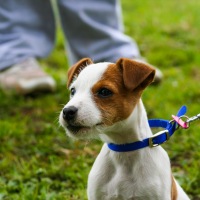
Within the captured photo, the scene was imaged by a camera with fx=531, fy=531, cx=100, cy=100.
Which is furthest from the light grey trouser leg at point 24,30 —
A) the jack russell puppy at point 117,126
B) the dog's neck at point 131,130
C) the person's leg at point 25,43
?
the dog's neck at point 131,130

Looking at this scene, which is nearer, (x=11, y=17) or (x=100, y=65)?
(x=100, y=65)

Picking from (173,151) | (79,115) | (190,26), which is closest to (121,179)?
(79,115)

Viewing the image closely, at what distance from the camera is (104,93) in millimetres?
2441

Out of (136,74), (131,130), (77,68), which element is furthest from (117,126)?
(77,68)

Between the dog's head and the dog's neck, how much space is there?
5cm

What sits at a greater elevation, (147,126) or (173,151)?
(147,126)

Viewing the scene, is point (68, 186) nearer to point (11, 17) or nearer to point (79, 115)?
point (79, 115)

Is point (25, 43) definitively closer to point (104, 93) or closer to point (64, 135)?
point (64, 135)

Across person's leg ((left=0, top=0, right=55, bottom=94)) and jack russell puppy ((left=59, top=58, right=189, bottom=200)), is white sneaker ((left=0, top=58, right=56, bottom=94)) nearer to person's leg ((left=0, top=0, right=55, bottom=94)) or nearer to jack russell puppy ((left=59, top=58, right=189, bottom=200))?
person's leg ((left=0, top=0, right=55, bottom=94))

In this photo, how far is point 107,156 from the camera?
2.65m

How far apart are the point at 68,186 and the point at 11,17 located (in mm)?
2186

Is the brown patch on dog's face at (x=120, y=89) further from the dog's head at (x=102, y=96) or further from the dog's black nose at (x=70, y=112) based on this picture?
the dog's black nose at (x=70, y=112)

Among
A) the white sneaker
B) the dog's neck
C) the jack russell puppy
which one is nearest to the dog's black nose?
the jack russell puppy

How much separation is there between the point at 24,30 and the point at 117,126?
2.99 metres
